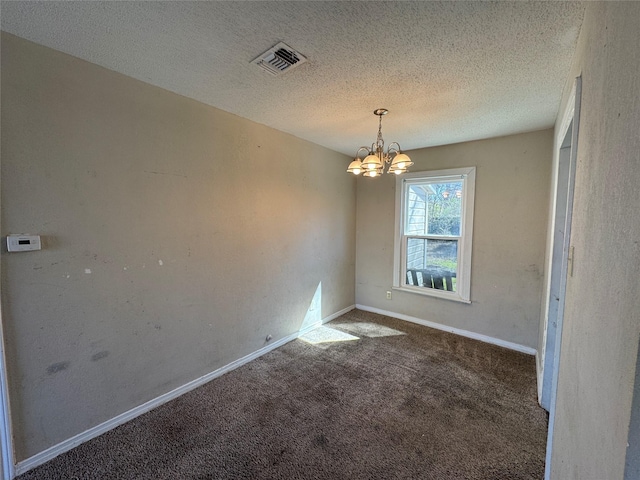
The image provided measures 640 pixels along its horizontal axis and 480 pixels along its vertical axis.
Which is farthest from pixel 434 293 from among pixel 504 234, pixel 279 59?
pixel 279 59

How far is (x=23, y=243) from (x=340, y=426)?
7.48 feet

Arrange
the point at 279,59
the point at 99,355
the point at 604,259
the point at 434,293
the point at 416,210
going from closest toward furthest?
the point at 604,259, the point at 279,59, the point at 99,355, the point at 434,293, the point at 416,210

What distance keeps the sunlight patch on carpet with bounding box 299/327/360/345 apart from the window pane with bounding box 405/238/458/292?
1212mm

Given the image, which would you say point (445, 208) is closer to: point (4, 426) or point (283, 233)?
point (283, 233)

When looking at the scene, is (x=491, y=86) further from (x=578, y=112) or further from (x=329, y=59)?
(x=329, y=59)

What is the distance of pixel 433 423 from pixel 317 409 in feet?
2.81

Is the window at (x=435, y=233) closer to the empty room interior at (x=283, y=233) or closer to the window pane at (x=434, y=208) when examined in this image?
the window pane at (x=434, y=208)

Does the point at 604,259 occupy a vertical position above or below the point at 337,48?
below

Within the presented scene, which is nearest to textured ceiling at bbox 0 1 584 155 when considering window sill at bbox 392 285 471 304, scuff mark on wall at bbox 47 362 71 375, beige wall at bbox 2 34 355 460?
beige wall at bbox 2 34 355 460

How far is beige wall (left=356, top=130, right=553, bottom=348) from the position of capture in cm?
294

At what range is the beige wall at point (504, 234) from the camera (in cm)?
294

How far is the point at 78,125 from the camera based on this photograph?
1716 millimetres

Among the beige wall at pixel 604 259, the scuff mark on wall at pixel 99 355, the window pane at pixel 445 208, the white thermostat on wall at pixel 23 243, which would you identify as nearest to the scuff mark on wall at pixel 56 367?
the scuff mark on wall at pixel 99 355

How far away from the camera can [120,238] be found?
192cm
